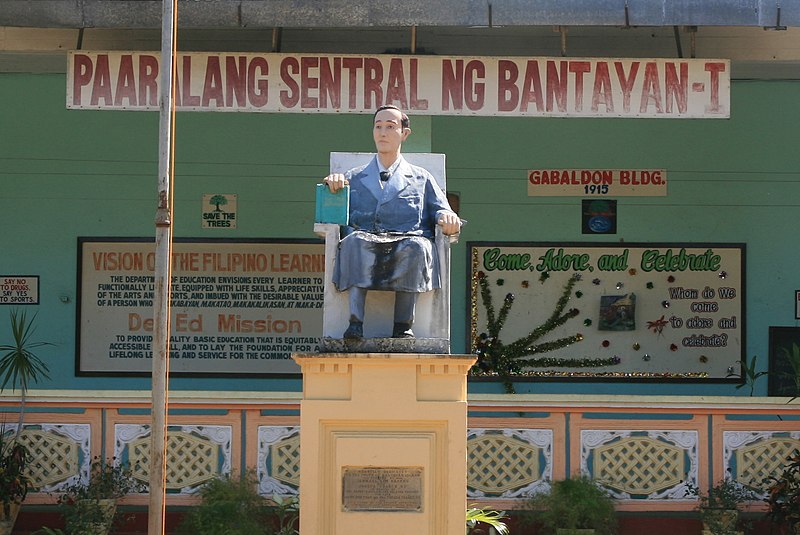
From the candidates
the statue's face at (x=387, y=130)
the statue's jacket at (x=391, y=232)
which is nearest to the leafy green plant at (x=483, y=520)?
the statue's jacket at (x=391, y=232)

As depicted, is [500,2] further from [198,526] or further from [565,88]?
[198,526]

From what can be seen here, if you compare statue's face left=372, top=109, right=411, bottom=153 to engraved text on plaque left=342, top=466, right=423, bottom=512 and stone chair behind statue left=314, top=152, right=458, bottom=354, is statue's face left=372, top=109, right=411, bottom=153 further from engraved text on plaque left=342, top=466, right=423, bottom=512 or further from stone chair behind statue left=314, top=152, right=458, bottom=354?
engraved text on plaque left=342, top=466, right=423, bottom=512

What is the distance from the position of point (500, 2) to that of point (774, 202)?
4.63 meters

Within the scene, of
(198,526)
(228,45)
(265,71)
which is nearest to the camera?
(198,526)

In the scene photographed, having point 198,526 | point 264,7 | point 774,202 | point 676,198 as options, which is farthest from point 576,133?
point 198,526

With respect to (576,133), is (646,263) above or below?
below

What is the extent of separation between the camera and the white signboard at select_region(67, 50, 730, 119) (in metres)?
12.4

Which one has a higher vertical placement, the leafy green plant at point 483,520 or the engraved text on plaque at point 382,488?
the engraved text on plaque at point 382,488

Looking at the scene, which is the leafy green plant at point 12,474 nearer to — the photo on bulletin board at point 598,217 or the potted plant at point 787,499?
the potted plant at point 787,499

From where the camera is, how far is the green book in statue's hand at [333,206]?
9.62m

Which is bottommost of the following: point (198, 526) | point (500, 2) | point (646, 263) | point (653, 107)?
point (198, 526)

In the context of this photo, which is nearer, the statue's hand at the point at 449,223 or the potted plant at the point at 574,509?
the statue's hand at the point at 449,223

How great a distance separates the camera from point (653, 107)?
12547mm

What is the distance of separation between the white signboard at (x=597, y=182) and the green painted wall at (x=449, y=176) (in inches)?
3.0
